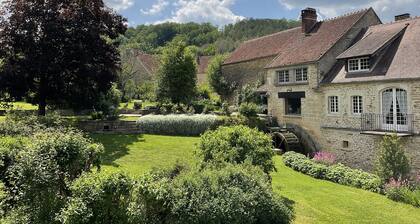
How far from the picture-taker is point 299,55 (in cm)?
2738

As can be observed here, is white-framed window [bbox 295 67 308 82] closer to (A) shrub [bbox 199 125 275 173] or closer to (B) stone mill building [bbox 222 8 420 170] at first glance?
(B) stone mill building [bbox 222 8 420 170]

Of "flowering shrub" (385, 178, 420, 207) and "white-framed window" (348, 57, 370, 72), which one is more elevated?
"white-framed window" (348, 57, 370, 72)

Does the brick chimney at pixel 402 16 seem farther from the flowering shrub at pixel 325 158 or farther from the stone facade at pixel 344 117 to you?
the flowering shrub at pixel 325 158

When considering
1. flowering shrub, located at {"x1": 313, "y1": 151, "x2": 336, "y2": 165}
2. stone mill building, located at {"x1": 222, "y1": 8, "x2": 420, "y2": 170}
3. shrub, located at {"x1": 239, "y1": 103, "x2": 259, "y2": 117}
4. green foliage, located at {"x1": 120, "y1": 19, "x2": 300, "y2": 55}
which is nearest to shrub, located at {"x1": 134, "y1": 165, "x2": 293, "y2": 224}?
flowering shrub, located at {"x1": 313, "y1": 151, "x2": 336, "y2": 165}

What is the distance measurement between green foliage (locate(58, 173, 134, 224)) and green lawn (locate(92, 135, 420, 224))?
123 cm

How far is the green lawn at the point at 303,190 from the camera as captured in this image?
40.1 ft

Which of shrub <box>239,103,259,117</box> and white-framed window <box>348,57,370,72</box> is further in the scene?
shrub <box>239,103,259,117</box>

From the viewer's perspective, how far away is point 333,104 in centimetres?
2438

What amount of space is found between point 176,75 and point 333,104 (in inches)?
518

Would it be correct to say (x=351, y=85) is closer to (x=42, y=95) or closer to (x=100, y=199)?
(x=42, y=95)

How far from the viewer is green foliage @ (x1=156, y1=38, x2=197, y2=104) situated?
3131 cm

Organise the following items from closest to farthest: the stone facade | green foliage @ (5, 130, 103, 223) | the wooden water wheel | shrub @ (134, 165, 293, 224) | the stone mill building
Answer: green foliage @ (5, 130, 103, 223) → shrub @ (134, 165, 293, 224) → the stone facade → the stone mill building → the wooden water wheel

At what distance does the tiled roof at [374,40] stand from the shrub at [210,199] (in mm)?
16425

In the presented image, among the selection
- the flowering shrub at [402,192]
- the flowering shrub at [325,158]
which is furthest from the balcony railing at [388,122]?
the flowering shrub at [402,192]
